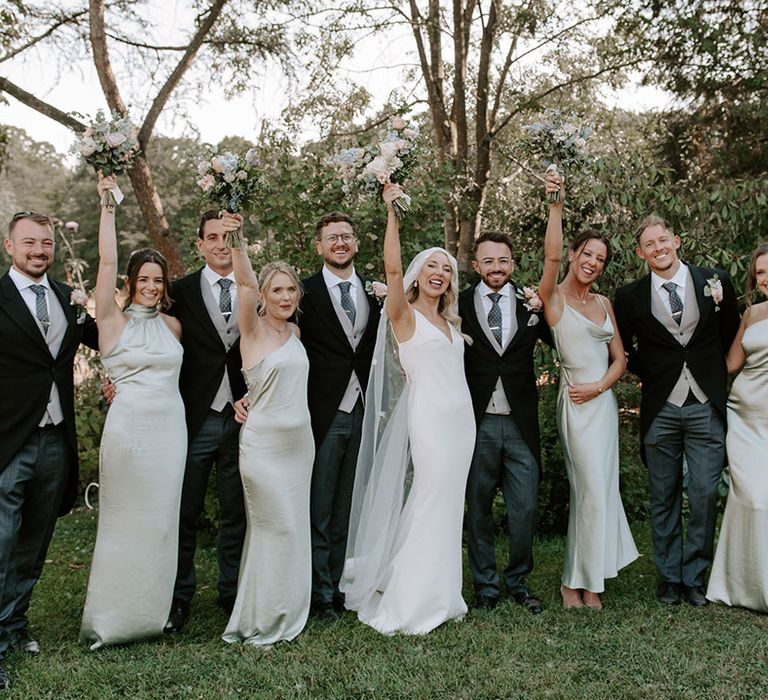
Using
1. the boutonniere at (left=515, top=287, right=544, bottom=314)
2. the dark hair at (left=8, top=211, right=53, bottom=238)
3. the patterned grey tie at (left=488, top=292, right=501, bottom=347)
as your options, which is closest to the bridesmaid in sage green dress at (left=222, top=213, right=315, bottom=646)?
the dark hair at (left=8, top=211, right=53, bottom=238)

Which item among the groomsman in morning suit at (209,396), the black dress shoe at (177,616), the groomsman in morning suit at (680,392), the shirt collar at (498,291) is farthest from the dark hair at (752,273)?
the black dress shoe at (177,616)

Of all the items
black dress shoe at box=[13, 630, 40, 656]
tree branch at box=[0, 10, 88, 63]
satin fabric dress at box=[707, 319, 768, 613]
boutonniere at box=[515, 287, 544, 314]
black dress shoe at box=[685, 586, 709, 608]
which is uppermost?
tree branch at box=[0, 10, 88, 63]

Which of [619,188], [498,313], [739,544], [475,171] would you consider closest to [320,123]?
[475,171]

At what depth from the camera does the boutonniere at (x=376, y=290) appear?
5359 mm

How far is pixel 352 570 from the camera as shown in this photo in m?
5.42

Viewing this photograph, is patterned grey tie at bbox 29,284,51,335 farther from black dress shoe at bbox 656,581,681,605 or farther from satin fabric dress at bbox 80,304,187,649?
black dress shoe at bbox 656,581,681,605

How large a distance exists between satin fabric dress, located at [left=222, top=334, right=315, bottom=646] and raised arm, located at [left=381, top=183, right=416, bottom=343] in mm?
656

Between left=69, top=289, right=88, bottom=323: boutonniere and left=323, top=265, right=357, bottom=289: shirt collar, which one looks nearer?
left=69, top=289, right=88, bottom=323: boutonniere

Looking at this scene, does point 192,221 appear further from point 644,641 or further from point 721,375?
point 644,641

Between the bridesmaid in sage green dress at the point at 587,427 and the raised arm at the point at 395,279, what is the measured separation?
980mm

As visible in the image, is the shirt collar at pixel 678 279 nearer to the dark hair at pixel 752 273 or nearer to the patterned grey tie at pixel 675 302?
the patterned grey tie at pixel 675 302

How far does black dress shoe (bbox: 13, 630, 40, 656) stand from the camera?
15.6ft

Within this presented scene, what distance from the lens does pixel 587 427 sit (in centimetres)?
550

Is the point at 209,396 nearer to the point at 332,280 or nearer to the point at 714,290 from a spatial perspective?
the point at 332,280
